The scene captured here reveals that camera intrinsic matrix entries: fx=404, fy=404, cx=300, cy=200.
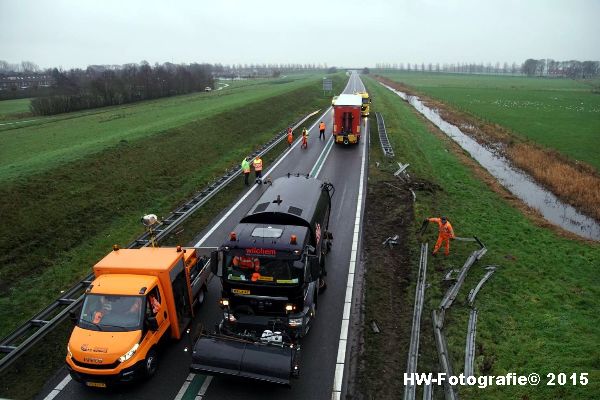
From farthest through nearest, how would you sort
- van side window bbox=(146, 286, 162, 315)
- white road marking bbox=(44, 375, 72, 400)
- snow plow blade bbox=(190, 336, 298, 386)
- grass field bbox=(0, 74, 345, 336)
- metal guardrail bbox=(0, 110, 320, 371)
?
1. grass field bbox=(0, 74, 345, 336)
2. metal guardrail bbox=(0, 110, 320, 371)
3. van side window bbox=(146, 286, 162, 315)
4. white road marking bbox=(44, 375, 72, 400)
5. snow plow blade bbox=(190, 336, 298, 386)

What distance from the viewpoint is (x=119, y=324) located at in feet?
29.3

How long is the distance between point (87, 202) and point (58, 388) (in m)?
11.9

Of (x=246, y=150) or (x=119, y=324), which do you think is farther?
(x=246, y=150)

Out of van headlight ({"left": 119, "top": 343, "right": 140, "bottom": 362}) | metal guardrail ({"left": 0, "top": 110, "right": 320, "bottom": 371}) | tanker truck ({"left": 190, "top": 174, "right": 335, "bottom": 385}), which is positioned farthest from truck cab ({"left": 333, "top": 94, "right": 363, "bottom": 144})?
van headlight ({"left": 119, "top": 343, "right": 140, "bottom": 362})

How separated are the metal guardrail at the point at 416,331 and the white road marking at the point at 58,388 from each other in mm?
7626

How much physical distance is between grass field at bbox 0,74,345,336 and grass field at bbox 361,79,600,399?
419 inches

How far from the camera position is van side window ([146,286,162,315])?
30.4ft

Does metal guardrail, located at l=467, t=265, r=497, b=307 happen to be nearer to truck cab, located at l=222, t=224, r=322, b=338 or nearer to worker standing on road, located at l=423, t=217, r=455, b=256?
worker standing on road, located at l=423, t=217, r=455, b=256

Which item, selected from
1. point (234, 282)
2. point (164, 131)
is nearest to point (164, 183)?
point (164, 131)

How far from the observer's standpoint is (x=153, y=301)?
9422 mm

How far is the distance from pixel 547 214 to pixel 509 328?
45.1ft

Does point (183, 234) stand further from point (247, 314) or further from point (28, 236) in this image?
point (247, 314)

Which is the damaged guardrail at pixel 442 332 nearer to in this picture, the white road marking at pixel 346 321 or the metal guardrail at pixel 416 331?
the metal guardrail at pixel 416 331

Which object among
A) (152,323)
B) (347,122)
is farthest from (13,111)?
(152,323)
